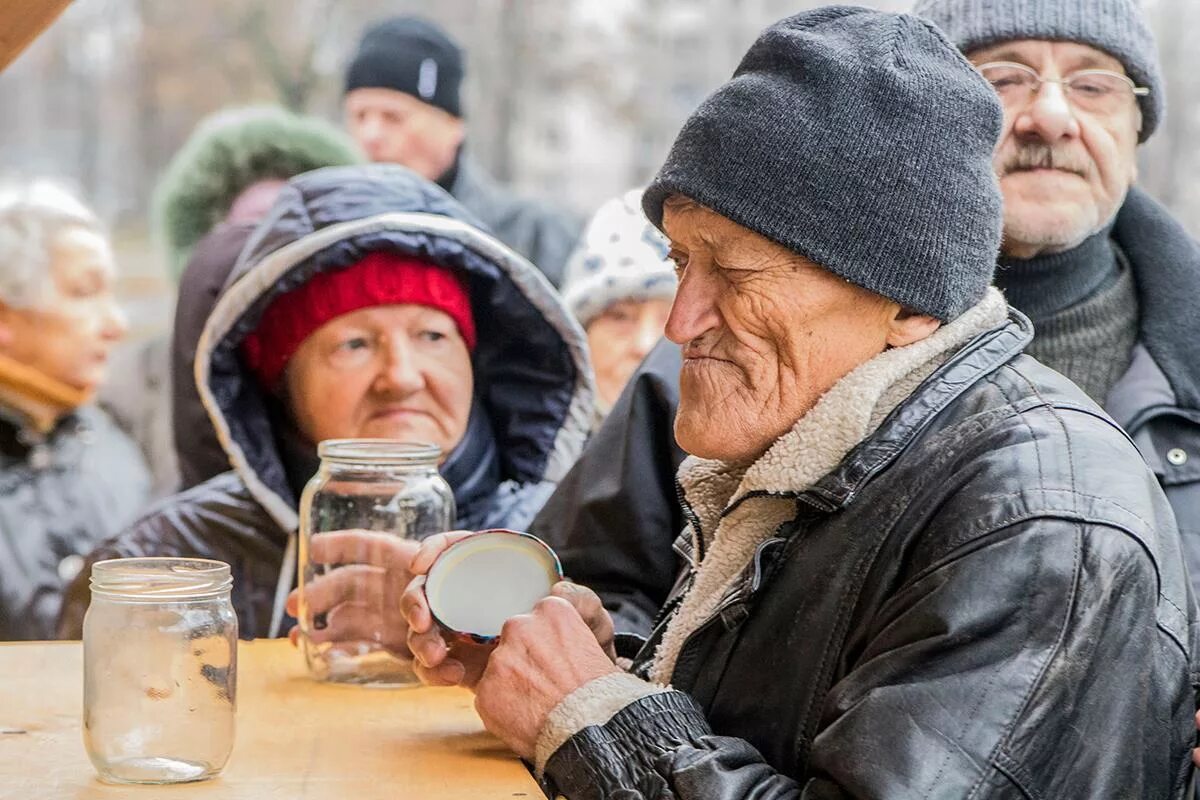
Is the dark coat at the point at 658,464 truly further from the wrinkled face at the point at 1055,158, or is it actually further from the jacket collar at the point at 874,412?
the jacket collar at the point at 874,412

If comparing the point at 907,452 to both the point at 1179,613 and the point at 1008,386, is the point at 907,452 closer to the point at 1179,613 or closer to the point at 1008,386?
the point at 1008,386

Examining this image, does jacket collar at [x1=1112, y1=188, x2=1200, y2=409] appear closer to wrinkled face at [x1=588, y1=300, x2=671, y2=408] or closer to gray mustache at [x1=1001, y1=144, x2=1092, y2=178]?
gray mustache at [x1=1001, y1=144, x2=1092, y2=178]

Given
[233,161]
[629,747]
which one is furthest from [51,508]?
[629,747]

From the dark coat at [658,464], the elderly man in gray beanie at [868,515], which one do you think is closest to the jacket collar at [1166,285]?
the dark coat at [658,464]

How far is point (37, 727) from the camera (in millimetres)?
1848

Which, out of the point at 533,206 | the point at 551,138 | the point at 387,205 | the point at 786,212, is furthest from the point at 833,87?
the point at 551,138

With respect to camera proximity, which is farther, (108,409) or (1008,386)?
(108,409)

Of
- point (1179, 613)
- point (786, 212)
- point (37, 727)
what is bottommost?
point (37, 727)

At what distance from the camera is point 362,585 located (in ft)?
7.35

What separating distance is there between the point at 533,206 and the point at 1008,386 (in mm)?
3667

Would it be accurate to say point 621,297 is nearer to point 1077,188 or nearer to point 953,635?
point 1077,188

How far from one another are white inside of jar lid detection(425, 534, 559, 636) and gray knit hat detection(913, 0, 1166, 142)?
125 centimetres

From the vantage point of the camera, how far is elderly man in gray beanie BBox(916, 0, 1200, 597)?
8.67 ft

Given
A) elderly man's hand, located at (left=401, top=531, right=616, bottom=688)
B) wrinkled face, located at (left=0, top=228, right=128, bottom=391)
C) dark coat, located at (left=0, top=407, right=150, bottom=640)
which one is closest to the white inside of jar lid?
elderly man's hand, located at (left=401, top=531, right=616, bottom=688)
